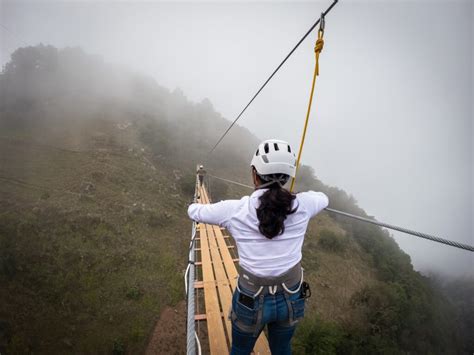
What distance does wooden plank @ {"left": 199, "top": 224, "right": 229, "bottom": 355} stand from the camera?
143 inches

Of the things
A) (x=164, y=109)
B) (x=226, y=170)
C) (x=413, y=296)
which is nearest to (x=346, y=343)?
(x=413, y=296)

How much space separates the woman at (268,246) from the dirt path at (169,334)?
5.96m

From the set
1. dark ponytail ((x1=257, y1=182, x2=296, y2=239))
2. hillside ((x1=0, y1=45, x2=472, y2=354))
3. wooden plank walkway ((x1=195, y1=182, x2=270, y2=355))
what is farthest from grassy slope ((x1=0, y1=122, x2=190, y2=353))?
dark ponytail ((x1=257, y1=182, x2=296, y2=239))

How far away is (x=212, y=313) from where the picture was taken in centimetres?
425

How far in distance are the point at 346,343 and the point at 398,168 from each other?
209218mm

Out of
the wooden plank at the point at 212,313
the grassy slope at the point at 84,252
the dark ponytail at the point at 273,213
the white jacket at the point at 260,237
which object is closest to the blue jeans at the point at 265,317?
the white jacket at the point at 260,237

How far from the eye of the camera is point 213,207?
2.08 metres

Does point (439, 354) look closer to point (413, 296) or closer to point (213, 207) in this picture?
point (413, 296)

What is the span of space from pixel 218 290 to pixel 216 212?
11.5ft

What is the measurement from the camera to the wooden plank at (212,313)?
3.63 m

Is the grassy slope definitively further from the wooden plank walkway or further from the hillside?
the wooden plank walkway

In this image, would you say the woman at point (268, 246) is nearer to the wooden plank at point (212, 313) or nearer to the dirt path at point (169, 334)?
the wooden plank at point (212, 313)

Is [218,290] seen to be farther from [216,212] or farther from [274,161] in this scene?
[274,161]

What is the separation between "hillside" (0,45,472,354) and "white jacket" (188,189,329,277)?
6425mm
